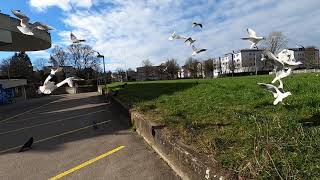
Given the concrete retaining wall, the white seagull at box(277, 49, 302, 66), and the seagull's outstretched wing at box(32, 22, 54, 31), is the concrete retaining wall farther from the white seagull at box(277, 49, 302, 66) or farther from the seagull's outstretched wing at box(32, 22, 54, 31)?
the seagull's outstretched wing at box(32, 22, 54, 31)

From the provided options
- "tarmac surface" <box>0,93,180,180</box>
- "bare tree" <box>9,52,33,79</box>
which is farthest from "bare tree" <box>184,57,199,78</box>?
"tarmac surface" <box>0,93,180,180</box>

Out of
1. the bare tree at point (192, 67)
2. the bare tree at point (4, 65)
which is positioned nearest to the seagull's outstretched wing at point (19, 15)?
the bare tree at point (4, 65)

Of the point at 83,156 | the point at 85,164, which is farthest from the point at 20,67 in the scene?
the point at 85,164

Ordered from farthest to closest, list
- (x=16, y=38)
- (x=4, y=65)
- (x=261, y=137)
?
(x=4, y=65), (x=16, y=38), (x=261, y=137)

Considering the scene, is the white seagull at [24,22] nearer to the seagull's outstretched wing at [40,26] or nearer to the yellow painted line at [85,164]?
the seagull's outstretched wing at [40,26]

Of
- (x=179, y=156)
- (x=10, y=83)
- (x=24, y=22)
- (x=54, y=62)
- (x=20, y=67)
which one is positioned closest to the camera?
(x=54, y=62)

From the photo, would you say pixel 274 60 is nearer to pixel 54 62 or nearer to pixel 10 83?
pixel 54 62

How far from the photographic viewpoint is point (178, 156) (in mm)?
7180

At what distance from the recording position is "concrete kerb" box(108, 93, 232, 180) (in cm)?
557

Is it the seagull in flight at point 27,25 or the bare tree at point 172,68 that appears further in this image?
the bare tree at point 172,68

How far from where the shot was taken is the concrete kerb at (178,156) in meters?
5.57

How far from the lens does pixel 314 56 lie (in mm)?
109000

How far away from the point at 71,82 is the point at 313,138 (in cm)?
348

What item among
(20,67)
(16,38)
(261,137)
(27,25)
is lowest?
(261,137)
